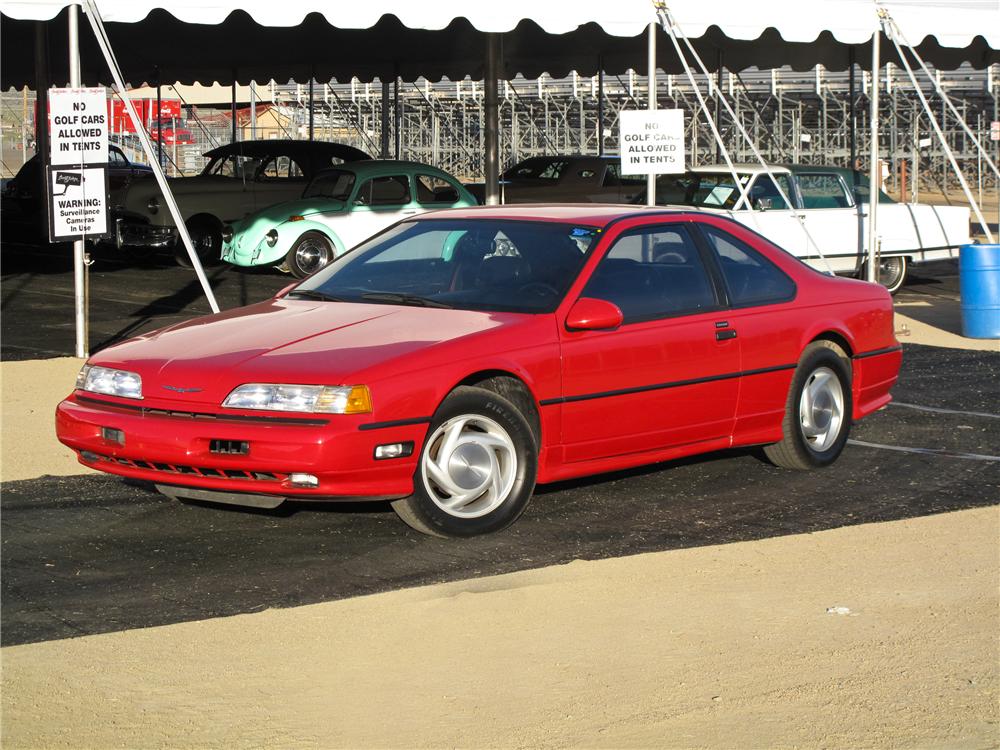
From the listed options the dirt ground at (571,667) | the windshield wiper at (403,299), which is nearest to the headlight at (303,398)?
the dirt ground at (571,667)

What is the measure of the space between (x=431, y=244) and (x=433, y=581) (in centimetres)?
224

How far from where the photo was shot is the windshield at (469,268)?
7.07 meters

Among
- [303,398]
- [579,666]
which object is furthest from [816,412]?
[579,666]

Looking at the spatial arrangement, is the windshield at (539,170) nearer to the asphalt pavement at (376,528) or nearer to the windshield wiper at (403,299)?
the asphalt pavement at (376,528)

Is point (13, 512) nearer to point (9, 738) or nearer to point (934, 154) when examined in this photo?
point (9, 738)

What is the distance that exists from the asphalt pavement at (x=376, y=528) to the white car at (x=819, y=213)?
743cm

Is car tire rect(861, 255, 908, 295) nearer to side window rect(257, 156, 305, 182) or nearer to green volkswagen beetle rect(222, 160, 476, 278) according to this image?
green volkswagen beetle rect(222, 160, 476, 278)

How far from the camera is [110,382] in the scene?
661 centimetres

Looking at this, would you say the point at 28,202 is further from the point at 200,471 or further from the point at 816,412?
the point at 200,471

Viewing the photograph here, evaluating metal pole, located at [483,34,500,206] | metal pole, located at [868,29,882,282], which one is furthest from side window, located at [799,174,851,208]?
metal pole, located at [483,34,500,206]

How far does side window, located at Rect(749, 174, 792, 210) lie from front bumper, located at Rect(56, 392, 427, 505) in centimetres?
1161

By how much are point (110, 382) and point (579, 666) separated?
8.98 feet

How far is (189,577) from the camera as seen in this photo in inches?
235

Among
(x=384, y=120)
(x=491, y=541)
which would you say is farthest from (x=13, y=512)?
(x=384, y=120)
